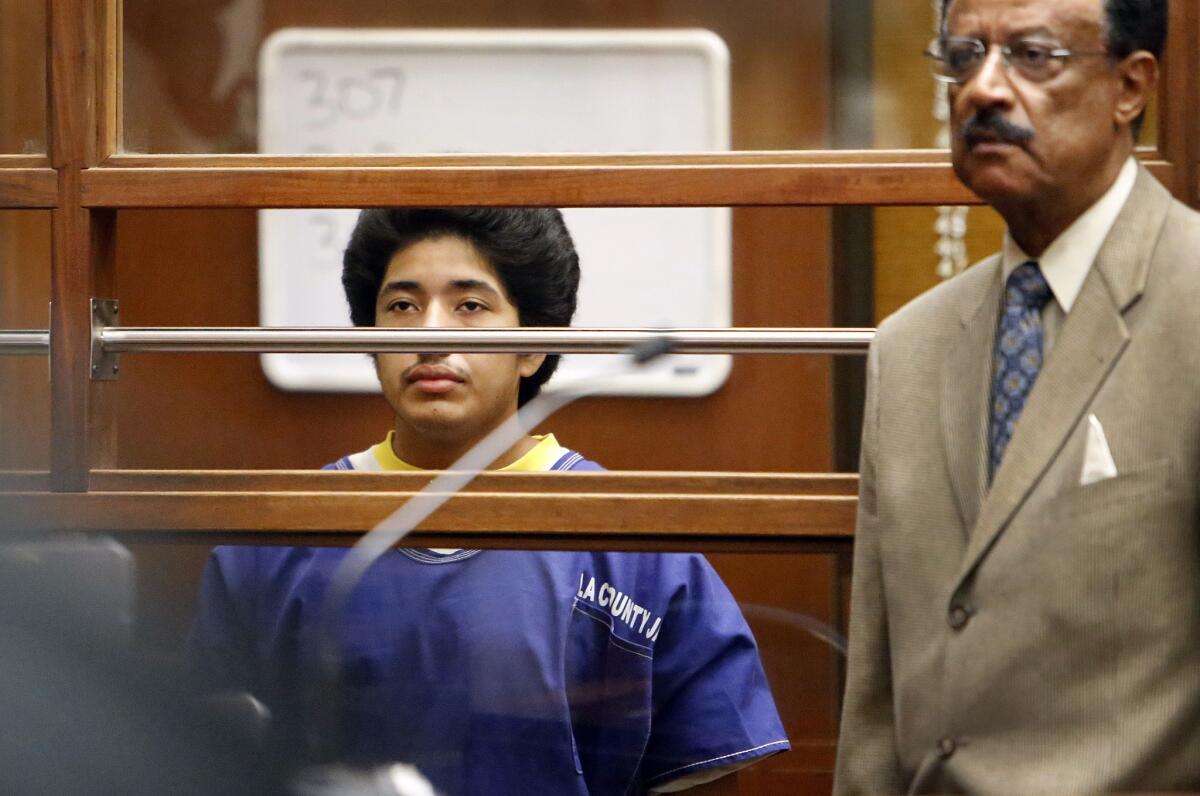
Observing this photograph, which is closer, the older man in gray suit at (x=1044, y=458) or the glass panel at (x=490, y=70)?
the older man in gray suit at (x=1044, y=458)

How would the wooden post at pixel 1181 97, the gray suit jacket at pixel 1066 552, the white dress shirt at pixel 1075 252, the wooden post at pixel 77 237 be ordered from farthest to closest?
the wooden post at pixel 77 237
the wooden post at pixel 1181 97
the white dress shirt at pixel 1075 252
the gray suit jacket at pixel 1066 552

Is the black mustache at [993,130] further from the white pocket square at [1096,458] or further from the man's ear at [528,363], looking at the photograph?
the man's ear at [528,363]

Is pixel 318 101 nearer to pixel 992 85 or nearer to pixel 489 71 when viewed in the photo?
pixel 489 71

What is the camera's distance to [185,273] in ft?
7.80

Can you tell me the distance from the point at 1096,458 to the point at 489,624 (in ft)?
3.28

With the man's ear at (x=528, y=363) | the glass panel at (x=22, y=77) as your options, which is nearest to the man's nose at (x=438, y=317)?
the man's ear at (x=528, y=363)

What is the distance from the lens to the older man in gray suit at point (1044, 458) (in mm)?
1559

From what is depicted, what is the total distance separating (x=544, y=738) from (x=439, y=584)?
0.83 ft

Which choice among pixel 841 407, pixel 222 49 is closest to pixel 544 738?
pixel 841 407

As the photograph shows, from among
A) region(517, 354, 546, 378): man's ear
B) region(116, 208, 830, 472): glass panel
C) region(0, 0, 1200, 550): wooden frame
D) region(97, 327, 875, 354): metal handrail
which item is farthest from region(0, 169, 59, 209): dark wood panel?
region(517, 354, 546, 378): man's ear

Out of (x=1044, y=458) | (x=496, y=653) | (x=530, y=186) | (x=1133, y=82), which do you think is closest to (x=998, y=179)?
(x=1133, y=82)

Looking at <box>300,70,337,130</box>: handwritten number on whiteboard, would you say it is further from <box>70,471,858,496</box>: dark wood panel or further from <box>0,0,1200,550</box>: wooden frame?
<box>70,471,858,496</box>: dark wood panel

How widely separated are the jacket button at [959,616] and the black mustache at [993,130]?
0.46 metres

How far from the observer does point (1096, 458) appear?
1.57 meters
